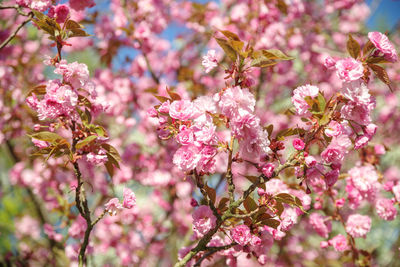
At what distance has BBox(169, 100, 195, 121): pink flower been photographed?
4.09 feet

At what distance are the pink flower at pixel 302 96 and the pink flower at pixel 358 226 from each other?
1.01 meters

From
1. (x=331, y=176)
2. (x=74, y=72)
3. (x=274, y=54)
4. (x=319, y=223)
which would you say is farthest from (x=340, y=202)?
(x=74, y=72)

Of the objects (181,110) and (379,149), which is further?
(379,149)

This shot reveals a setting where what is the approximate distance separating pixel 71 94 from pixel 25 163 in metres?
2.92

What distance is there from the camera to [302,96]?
4.24 ft

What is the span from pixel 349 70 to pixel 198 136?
641 mm

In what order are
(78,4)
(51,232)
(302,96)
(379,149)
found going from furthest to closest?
1. (51,232)
2. (379,149)
3. (78,4)
4. (302,96)

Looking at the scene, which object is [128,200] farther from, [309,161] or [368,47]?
[368,47]

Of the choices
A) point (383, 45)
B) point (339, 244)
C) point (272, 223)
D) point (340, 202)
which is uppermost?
point (383, 45)

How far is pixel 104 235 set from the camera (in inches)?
156

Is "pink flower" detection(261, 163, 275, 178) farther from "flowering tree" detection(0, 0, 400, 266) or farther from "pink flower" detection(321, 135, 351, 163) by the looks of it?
"pink flower" detection(321, 135, 351, 163)

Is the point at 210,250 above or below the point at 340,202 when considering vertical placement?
above

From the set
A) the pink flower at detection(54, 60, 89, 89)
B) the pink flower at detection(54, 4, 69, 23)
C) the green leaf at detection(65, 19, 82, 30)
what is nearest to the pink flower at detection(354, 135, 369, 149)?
the pink flower at detection(54, 60, 89, 89)

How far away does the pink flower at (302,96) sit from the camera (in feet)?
4.20
